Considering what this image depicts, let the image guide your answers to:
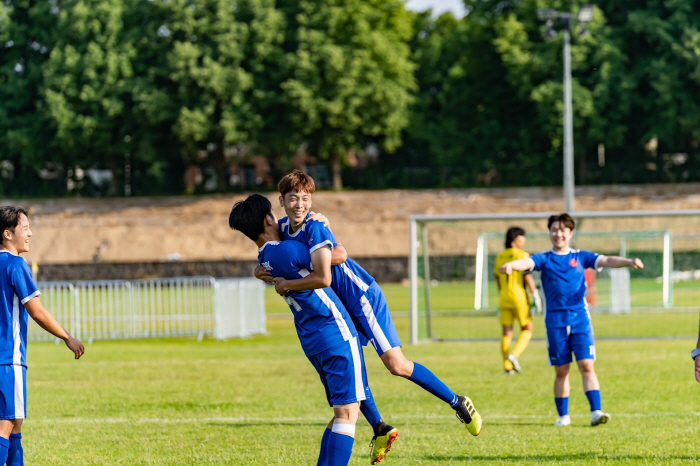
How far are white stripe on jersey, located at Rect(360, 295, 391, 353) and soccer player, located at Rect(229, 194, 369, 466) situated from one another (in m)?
0.48

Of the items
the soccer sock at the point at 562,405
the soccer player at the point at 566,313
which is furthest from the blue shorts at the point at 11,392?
the soccer sock at the point at 562,405

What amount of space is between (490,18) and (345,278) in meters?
56.0

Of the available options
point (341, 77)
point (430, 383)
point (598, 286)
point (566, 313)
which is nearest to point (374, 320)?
point (430, 383)

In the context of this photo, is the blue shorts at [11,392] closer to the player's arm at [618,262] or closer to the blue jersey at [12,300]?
the blue jersey at [12,300]

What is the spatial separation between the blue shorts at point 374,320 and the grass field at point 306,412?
1.41 meters

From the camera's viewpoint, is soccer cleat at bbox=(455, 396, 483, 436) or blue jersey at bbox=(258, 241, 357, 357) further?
soccer cleat at bbox=(455, 396, 483, 436)

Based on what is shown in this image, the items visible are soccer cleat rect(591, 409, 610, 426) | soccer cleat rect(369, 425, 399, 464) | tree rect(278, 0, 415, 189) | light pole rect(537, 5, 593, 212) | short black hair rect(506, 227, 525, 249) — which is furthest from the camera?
tree rect(278, 0, 415, 189)

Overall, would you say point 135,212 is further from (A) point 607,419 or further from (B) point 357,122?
(A) point 607,419

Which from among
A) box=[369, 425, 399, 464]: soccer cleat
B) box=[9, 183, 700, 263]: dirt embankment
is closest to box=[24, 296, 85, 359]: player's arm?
box=[369, 425, 399, 464]: soccer cleat

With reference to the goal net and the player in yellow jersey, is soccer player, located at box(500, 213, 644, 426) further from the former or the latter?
the goal net

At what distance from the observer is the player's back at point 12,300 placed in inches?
244

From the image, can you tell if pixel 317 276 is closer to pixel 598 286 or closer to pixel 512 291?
pixel 512 291

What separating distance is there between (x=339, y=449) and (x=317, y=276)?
1.05m

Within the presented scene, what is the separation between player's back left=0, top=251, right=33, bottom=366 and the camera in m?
6.19
